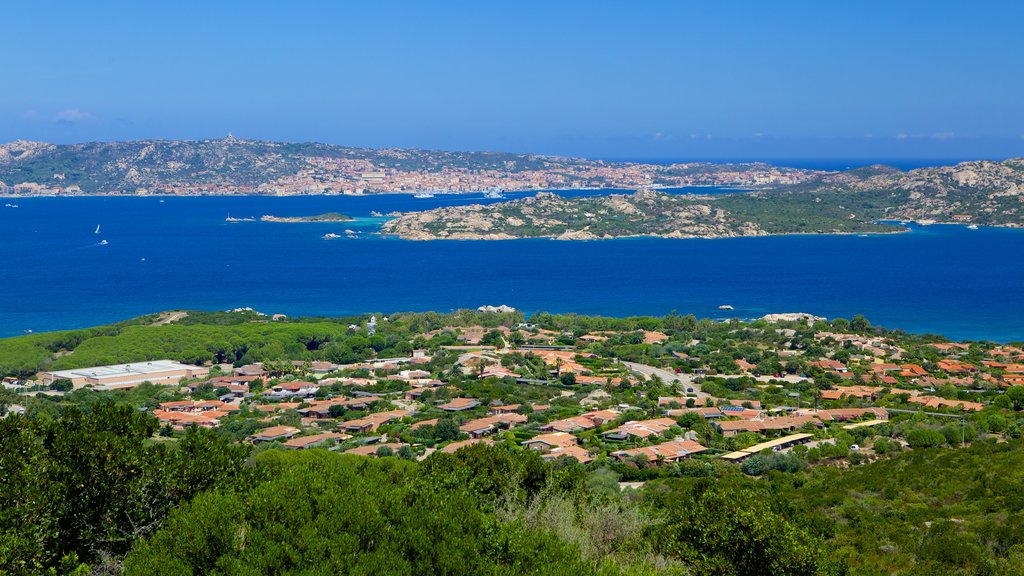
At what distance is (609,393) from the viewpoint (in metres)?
30.4

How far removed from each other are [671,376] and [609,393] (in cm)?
392

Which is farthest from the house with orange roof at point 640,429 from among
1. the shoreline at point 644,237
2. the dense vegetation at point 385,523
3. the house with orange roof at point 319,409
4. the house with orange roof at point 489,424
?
the shoreline at point 644,237

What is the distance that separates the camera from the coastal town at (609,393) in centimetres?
2234

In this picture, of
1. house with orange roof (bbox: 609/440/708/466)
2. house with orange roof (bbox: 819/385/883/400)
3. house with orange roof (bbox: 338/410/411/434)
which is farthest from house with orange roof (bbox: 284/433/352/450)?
house with orange roof (bbox: 819/385/883/400)

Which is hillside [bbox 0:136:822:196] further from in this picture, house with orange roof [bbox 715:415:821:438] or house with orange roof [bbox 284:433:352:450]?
house with orange roof [bbox 715:415:821:438]

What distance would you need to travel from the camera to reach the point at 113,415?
10.5m

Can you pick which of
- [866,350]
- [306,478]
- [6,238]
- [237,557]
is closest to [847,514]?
[306,478]

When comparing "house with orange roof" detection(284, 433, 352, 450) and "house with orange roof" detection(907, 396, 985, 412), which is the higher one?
"house with orange roof" detection(907, 396, 985, 412)

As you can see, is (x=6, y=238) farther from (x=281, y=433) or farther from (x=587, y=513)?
(x=587, y=513)

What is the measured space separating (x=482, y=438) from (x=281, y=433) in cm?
529

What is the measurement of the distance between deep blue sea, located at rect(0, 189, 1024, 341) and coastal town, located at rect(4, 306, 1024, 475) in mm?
10525

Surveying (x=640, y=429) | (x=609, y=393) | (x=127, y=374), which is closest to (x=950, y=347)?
(x=609, y=393)

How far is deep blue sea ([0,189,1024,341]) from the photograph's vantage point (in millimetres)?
51750

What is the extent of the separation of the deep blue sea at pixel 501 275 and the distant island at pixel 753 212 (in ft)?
13.9
